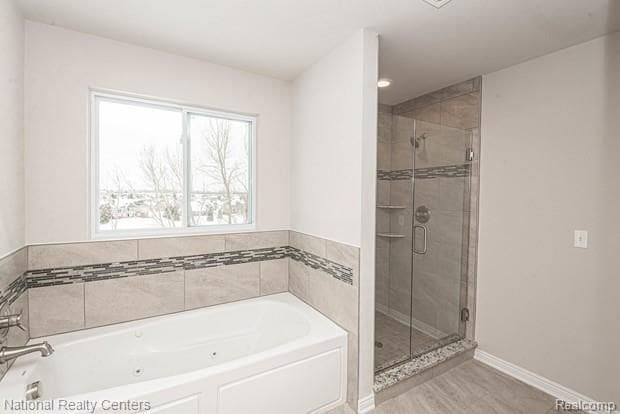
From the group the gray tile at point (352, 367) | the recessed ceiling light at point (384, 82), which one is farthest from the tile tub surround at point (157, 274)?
the recessed ceiling light at point (384, 82)

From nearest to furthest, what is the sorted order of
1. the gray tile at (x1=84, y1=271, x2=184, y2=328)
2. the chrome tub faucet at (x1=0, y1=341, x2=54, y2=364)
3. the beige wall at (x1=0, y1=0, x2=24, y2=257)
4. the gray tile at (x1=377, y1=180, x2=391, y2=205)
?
the chrome tub faucet at (x1=0, y1=341, x2=54, y2=364) < the beige wall at (x1=0, y1=0, x2=24, y2=257) < the gray tile at (x1=84, y1=271, x2=184, y2=328) < the gray tile at (x1=377, y1=180, x2=391, y2=205)

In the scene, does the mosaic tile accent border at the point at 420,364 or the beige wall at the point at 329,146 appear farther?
the mosaic tile accent border at the point at 420,364

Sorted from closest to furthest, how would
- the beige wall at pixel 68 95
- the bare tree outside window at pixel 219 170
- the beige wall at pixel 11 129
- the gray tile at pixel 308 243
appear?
the beige wall at pixel 11 129 → the beige wall at pixel 68 95 → the gray tile at pixel 308 243 → the bare tree outside window at pixel 219 170

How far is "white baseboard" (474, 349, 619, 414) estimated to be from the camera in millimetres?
1947

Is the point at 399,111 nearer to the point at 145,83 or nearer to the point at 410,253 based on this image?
the point at 410,253

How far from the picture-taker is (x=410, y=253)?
2.68 m

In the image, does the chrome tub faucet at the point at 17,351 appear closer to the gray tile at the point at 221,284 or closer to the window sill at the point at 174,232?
the window sill at the point at 174,232

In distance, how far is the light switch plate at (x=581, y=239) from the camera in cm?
191

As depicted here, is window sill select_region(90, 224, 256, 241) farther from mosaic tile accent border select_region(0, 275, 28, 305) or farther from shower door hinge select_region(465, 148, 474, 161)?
shower door hinge select_region(465, 148, 474, 161)

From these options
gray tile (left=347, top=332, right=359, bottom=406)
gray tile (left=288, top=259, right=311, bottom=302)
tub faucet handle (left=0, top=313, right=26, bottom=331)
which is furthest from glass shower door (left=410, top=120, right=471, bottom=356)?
tub faucet handle (left=0, top=313, right=26, bottom=331)

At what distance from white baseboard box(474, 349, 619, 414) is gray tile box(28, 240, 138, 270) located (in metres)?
3.06

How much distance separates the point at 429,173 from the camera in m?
2.61

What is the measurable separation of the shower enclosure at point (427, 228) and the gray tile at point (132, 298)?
176cm

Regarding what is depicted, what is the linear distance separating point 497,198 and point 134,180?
119 inches
